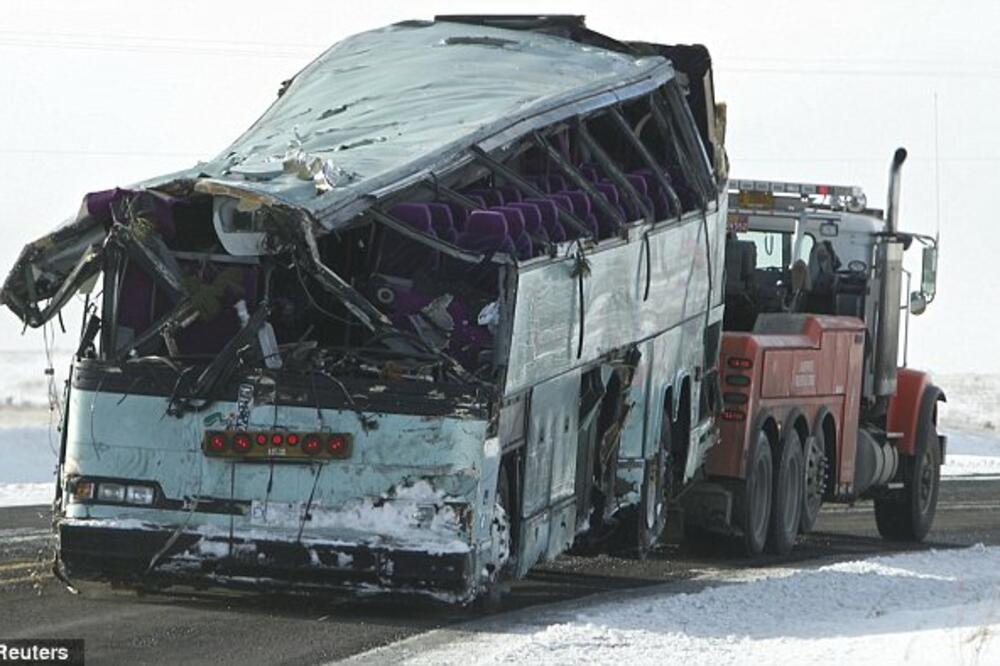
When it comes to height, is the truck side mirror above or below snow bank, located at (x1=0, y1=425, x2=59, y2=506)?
above

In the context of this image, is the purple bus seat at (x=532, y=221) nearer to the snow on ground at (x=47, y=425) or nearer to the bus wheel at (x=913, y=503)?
the snow on ground at (x=47, y=425)

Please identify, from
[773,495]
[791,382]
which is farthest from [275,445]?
[791,382]

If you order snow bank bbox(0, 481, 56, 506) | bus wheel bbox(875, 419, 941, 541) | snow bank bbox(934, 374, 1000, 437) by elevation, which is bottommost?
snow bank bbox(934, 374, 1000, 437)

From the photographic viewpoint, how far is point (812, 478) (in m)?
20.7

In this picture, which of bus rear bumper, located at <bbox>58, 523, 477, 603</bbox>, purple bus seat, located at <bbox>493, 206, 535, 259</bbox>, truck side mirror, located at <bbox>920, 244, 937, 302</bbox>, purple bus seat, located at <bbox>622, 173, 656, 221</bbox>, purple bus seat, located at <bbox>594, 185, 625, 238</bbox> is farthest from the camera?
truck side mirror, located at <bbox>920, 244, 937, 302</bbox>

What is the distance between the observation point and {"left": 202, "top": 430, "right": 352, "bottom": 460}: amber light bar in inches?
504

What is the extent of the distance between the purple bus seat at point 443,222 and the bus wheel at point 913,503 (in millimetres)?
10308

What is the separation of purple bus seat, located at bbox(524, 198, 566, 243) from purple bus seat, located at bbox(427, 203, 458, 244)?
80 centimetres

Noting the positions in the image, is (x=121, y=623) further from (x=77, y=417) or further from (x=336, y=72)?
(x=336, y=72)

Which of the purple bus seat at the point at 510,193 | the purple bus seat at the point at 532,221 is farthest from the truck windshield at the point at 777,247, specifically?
the purple bus seat at the point at 532,221

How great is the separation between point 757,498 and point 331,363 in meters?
7.11

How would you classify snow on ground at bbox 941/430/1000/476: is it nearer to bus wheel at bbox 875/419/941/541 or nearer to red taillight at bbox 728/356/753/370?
bus wheel at bbox 875/419/941/541

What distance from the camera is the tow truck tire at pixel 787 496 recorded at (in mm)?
19859
